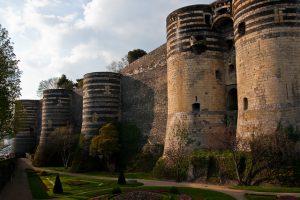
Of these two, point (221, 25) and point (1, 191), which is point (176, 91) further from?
point (1, 191)

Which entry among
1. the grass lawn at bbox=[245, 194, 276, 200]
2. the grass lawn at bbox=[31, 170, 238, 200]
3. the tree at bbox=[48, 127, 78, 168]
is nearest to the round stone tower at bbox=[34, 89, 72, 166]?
the tree at bbox=[48, 127, 78, 168]

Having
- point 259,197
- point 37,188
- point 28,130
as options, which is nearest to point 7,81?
point 37,188

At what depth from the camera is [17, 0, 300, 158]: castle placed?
2203cm

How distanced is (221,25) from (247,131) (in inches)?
393

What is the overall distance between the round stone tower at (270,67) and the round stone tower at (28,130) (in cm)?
4466

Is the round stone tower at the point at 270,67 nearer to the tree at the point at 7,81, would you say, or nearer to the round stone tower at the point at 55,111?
the tree at the point at 7,81

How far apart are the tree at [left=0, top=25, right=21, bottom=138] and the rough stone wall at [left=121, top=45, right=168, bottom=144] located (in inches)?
513

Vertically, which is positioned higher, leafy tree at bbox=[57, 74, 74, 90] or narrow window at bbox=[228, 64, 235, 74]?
leafy tree at bbox=[57, 74, 74, 90]

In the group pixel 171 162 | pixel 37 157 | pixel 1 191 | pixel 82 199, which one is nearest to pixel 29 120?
pixel 37 157

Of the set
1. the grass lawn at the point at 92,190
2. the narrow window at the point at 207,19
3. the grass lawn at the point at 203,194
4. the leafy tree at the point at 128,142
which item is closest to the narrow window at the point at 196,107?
the narrow window at the point at 207,19

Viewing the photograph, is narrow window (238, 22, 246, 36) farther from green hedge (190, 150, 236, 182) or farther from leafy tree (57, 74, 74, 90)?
leafy tree (57, 74, 74, 90)

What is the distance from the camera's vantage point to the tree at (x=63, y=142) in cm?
4319

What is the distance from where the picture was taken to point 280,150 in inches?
807

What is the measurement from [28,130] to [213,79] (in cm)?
4128
